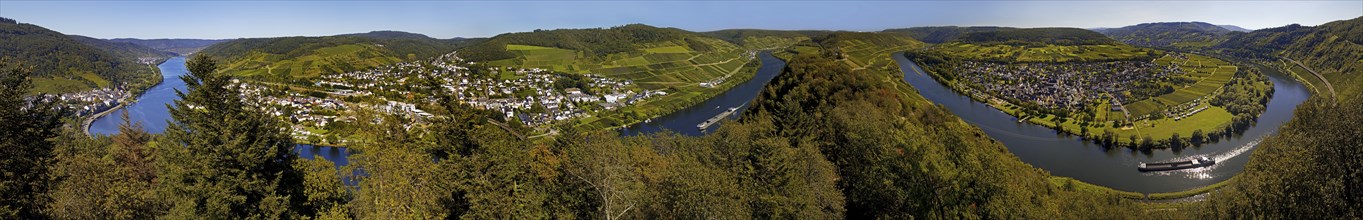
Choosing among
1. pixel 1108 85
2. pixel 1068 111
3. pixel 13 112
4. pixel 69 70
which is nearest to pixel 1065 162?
pixel 1068 111

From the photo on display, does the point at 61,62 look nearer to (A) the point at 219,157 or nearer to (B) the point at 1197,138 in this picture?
(A) the point at 219,157

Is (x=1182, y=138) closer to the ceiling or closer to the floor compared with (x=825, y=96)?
closer to the floor

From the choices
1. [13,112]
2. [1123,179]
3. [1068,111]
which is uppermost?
[13,112]

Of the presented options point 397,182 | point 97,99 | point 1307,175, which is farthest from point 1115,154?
point 97,99

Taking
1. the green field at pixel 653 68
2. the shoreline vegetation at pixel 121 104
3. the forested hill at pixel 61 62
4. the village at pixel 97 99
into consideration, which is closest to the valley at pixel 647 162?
the green field at pixel 653 68

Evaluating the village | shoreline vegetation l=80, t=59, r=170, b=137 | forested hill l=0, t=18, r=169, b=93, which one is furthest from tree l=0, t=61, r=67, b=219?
forested hill l=0, t=18, r=169, b=93

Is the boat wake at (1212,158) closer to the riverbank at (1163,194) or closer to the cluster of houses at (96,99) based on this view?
the riverbank at (1163,194)

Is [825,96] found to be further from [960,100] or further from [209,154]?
[960,100]
